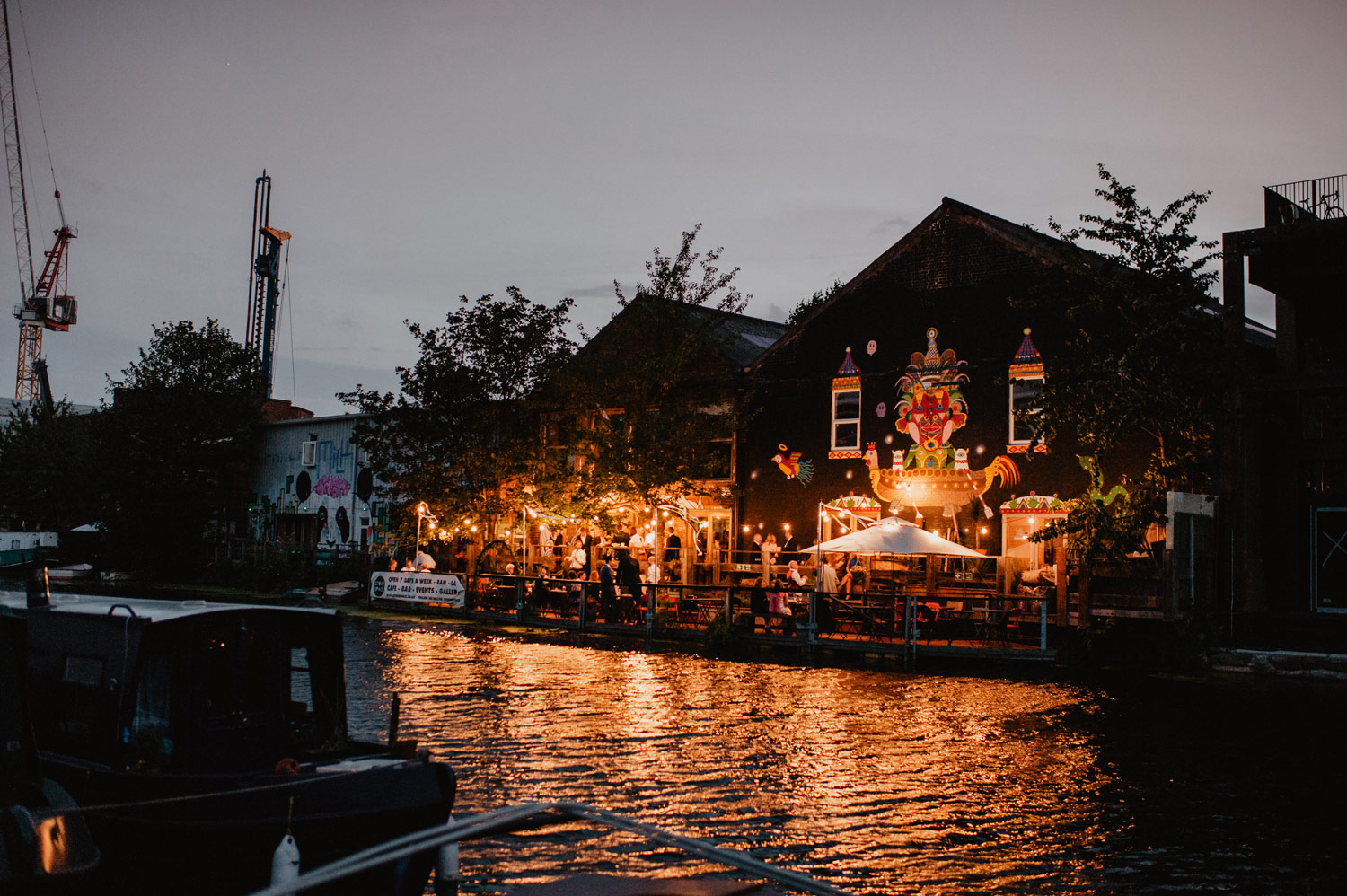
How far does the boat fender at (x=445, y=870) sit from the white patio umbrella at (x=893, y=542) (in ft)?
51.6

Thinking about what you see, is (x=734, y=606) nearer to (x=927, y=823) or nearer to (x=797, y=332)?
(x=797, y=332)

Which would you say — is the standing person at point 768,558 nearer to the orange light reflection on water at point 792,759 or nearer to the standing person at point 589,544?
the standing person at point 589,544

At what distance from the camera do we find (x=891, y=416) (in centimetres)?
3092

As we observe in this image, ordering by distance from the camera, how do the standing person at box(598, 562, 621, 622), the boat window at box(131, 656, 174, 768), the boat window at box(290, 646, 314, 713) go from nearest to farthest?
the boat window at box(131, 656, 174, 768) → the boat window at box(290, 646, 314, 713) → the standing person at box(598, 562, 621, 622)

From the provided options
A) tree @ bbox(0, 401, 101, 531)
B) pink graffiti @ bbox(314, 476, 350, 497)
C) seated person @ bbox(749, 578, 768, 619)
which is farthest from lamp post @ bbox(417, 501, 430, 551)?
tree @ bbox(0, 401, 101, 531)

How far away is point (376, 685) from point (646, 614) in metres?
9.88

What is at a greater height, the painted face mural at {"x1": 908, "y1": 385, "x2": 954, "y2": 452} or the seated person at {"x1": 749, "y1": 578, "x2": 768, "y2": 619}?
the painted face mural at {"x1": 908, "y1": 385, "x2": 954, "y2": 452}

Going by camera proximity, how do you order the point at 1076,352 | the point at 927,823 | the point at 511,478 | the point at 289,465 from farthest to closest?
the point at 289,465
the point at 511,478
the point at 1076,352
the point at 927,823

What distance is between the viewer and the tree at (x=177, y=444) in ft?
155

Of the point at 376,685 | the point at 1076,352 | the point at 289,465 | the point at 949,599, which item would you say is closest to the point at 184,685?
the point at 376,685

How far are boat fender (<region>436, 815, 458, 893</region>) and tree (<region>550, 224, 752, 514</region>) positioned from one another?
2416cm

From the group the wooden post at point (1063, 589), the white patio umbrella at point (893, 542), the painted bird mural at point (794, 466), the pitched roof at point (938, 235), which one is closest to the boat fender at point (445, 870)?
the white patio umbrella at point (893, 542)

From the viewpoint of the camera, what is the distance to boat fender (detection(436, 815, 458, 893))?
8133mm

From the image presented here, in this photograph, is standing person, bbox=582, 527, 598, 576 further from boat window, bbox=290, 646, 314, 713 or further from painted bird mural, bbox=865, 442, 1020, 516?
boat window, bbox=290, 646, 314, 713
